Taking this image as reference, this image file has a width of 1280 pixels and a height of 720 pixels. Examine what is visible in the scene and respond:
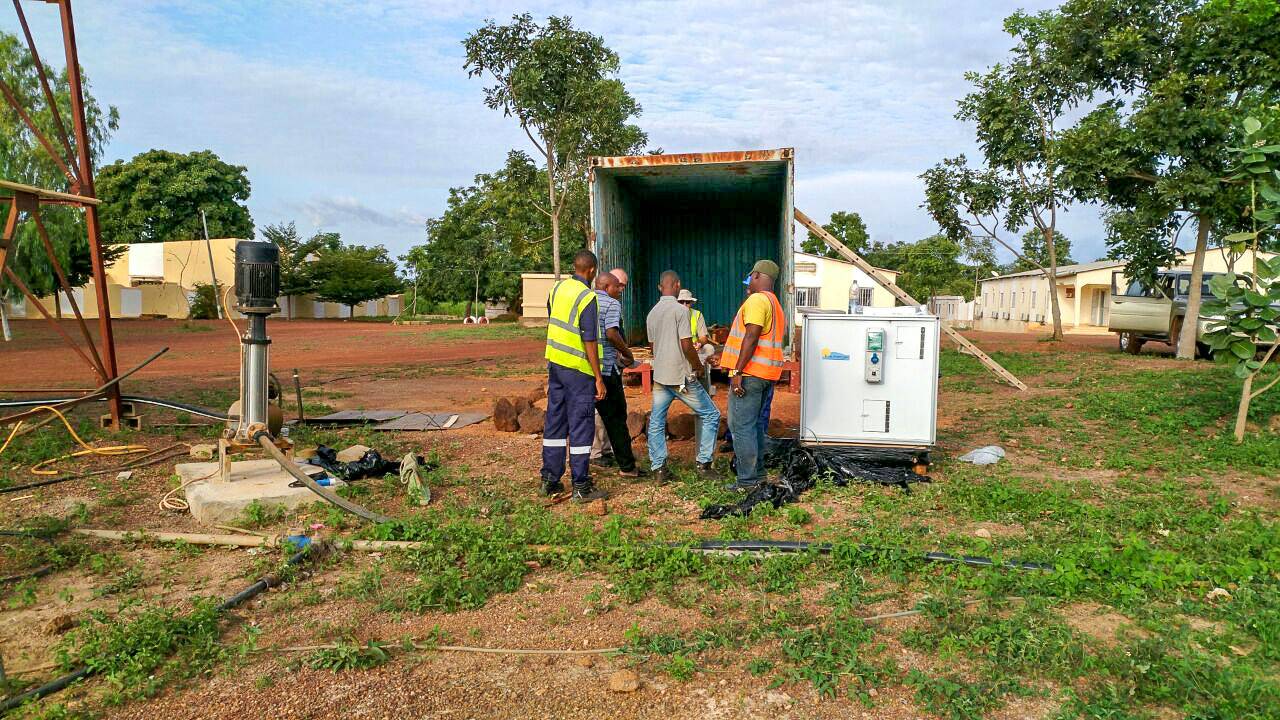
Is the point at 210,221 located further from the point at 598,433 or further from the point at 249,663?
the point at 249,663

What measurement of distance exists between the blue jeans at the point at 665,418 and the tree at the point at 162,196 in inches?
1743

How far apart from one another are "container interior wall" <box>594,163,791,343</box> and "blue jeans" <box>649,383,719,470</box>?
183 inches

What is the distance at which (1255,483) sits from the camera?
6316 mm

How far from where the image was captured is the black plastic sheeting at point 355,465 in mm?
6188

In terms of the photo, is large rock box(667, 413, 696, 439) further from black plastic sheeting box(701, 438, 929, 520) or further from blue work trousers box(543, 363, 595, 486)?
blue work trousers box(543, 363, 595, 486)

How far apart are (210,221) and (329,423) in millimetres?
41181

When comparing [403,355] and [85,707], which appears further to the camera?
[403,355]

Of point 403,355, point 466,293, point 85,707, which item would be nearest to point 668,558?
point 85,707

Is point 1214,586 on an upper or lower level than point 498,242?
lower

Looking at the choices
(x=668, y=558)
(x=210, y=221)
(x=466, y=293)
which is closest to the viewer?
(x=668, y=558)

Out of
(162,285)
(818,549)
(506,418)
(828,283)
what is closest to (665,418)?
(818,549)

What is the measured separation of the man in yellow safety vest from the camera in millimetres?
5730

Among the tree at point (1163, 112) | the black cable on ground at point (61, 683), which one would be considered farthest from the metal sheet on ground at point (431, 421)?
the tree at point (1163, 112)

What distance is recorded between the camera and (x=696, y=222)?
531 inches
